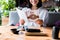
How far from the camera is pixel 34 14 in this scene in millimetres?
3143

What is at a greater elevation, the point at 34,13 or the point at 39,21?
the point at 34,13

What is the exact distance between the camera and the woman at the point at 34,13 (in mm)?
3121

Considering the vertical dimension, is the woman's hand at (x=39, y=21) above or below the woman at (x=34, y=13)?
below

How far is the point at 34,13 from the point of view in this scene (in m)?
3.14

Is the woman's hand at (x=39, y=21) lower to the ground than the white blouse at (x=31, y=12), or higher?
lower

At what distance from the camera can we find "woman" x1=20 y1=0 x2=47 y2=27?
3121mm

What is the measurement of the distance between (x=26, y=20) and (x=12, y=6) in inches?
27.4

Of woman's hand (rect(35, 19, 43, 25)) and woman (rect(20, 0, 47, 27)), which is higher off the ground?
woman (rect(20, 0, 47, 27))

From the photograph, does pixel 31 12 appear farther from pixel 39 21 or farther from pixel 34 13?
pixel 39 21

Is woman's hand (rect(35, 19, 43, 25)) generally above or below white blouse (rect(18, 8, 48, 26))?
below

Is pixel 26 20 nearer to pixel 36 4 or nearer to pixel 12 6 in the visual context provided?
pixel 36 4

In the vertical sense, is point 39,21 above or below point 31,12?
below

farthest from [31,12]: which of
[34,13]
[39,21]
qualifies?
[39,21]

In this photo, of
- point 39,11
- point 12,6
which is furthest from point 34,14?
point 12,6
